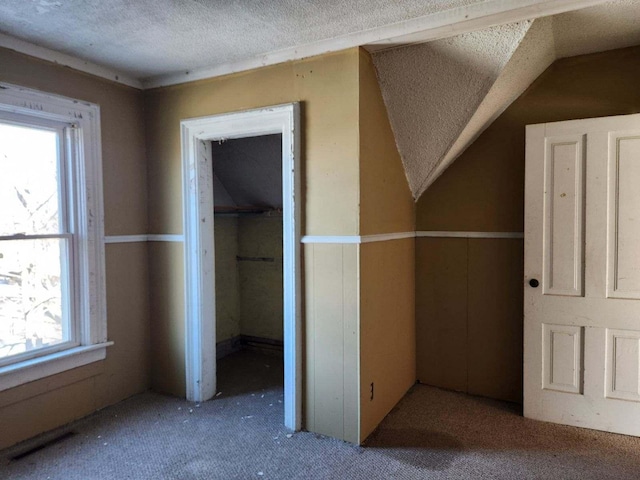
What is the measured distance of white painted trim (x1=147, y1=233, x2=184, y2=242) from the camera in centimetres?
294

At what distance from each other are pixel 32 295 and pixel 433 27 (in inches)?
108

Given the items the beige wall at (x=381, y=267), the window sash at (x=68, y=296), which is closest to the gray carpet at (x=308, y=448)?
the beige wall at (x=381, y=267)

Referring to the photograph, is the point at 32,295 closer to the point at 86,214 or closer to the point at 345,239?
the point at 86,214

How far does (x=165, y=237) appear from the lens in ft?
9.82

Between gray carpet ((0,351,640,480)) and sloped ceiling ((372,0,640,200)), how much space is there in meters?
1.71

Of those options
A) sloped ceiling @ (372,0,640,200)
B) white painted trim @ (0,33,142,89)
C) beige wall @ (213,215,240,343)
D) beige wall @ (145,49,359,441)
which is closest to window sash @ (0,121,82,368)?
white painted trim @ (0,33,142,89)

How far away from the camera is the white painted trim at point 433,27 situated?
1.94 metres

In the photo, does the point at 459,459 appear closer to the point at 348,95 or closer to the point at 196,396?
the point at 196,396

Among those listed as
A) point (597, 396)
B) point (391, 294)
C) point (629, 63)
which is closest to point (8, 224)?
point (391, 294)

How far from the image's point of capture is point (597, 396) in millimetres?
2500

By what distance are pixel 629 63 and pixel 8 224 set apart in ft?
12.6

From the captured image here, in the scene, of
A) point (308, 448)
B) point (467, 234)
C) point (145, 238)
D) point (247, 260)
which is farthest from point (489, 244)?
point (145, 238)

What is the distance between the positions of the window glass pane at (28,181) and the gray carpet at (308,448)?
128 cm

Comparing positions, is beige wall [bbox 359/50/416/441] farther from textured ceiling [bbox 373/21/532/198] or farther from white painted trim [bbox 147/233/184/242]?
white painted trim [bbox 147/233/184/242]
